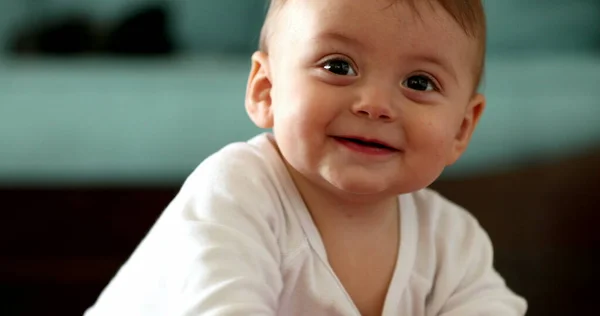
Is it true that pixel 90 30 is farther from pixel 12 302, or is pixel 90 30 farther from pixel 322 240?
pixel 322 240

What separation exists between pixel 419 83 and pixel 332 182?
0.31 feet

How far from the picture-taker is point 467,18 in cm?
57

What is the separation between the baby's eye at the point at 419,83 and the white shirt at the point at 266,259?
128mm

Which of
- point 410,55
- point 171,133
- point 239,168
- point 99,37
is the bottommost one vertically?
point 171,133

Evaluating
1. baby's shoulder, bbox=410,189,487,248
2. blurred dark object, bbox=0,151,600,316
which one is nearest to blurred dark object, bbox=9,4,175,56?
blurred dark object, bbox=0,151,600,316

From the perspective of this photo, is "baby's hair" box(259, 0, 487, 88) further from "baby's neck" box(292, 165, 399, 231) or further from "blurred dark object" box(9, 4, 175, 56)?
"blurred dark object" box(9, 4, 175, 56)

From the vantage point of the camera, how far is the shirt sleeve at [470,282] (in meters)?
0.65

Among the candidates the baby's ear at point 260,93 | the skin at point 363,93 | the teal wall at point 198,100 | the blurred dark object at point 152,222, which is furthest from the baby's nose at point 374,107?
the teal wall at point 198,100

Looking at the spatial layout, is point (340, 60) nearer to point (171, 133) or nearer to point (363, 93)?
point (363, 93)

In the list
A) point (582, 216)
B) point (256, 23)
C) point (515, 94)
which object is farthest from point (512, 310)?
point (256, 23)

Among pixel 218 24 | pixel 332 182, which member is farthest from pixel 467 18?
pixel 218 24

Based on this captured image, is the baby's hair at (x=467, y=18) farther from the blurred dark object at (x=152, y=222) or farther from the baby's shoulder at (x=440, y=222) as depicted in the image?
the blurred dark object at (x=152, y=222)

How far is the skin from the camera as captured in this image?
538 millimetres

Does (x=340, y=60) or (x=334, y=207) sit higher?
(x=340, y=60)
